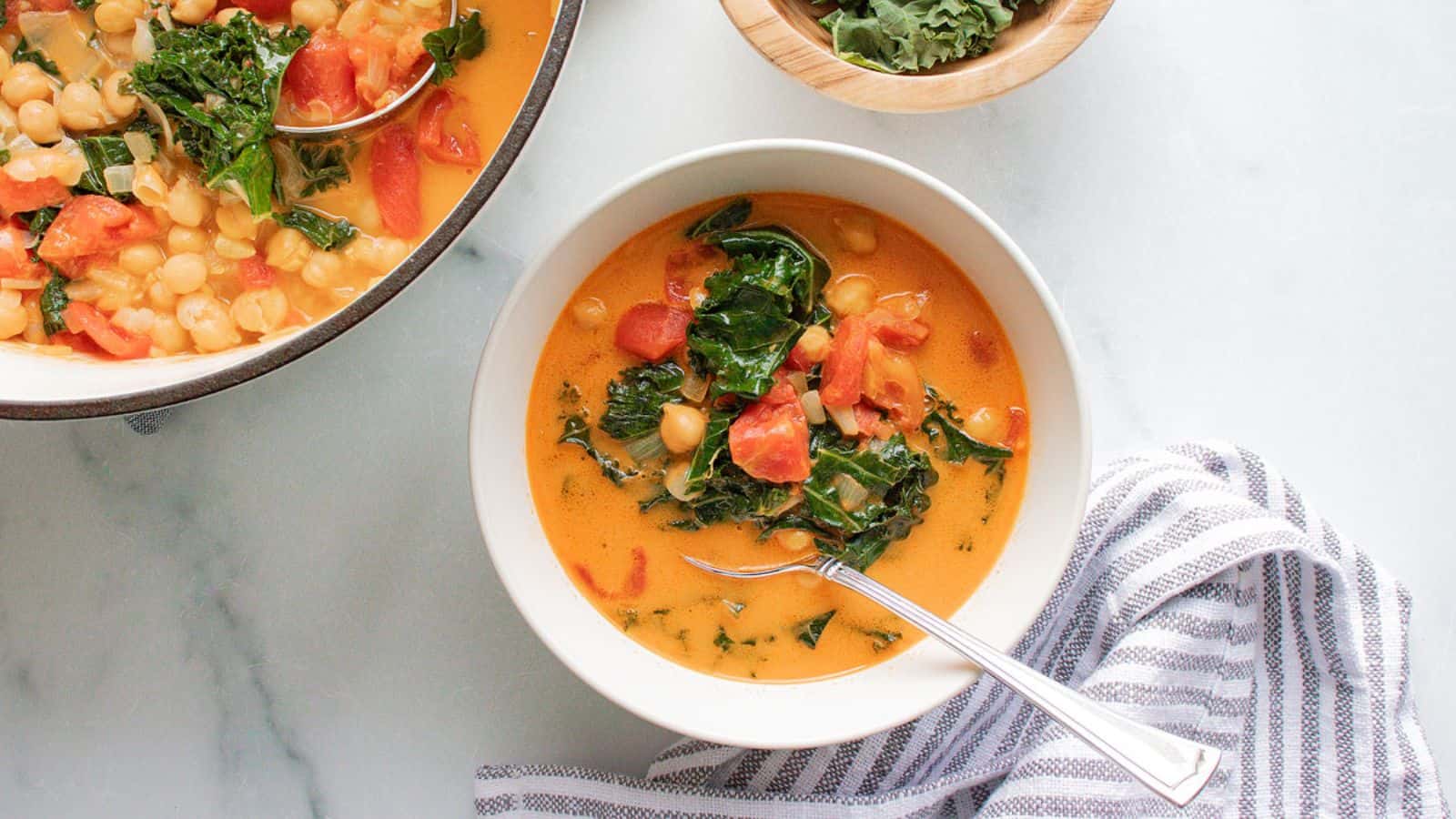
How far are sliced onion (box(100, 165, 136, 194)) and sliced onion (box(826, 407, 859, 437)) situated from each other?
1.57 meters

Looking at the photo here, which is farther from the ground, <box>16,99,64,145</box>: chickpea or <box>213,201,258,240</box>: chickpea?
<box>16,99,64,145</box>: chickpea

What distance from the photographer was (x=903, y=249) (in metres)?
2.66

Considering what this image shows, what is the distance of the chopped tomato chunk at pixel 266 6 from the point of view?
2.57 m

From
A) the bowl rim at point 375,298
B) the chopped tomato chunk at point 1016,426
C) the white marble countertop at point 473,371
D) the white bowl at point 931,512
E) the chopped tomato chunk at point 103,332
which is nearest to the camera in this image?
the bowl rim at point 375,298

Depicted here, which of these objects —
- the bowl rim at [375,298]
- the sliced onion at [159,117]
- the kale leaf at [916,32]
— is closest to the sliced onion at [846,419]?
the kale leaf at [916,32]

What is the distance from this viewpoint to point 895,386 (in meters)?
2.56

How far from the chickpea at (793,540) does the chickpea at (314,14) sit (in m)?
1.47

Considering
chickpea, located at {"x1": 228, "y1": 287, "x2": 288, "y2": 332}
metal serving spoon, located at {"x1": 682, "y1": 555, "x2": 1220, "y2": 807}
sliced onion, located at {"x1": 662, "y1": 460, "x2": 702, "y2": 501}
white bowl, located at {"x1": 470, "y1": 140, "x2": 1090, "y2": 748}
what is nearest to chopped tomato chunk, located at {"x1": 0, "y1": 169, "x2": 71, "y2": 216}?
chickpea, located at {"x1": 228, "y1": 287, "x2": 288, "y2": 332}

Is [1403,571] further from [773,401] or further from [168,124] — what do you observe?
[168,124]

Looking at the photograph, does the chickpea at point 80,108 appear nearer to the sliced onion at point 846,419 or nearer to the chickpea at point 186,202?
the chickpea at point 186,202

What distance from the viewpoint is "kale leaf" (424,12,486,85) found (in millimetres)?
2539

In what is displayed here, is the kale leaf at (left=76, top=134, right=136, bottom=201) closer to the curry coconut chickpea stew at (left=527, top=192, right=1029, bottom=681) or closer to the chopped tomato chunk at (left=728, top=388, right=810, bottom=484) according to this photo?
the curry coconut chickpea stew at (left=527, top=192, right=1029, bottom=681)

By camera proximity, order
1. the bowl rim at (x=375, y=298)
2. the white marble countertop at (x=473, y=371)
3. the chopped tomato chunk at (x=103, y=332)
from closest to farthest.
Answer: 1. the bowl rim at (x=375, y=298)
2. the chopped tomato chunk at (x=103, y=332)
3. the white marble countertop at (x=473, y=371)

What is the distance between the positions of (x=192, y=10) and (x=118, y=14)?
0.16 meters
